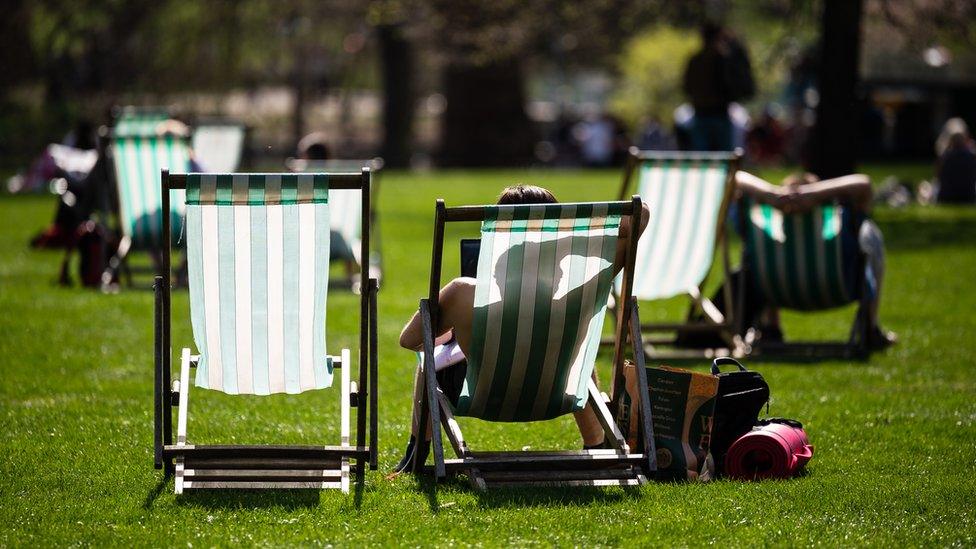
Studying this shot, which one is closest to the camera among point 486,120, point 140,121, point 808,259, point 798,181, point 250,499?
point 250,499

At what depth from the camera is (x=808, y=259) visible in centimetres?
855

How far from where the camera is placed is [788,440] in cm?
567

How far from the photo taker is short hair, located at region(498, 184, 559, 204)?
211 inches

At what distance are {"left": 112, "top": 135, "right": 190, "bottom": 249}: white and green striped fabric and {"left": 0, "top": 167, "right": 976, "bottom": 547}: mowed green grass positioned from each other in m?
0.60

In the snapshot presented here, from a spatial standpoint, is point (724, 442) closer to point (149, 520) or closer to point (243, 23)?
point (149, 520)

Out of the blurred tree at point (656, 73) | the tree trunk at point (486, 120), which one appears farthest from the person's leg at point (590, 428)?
the blurred tree at point (656, 73)

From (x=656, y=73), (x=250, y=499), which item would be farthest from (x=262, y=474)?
(x=656, y=73)

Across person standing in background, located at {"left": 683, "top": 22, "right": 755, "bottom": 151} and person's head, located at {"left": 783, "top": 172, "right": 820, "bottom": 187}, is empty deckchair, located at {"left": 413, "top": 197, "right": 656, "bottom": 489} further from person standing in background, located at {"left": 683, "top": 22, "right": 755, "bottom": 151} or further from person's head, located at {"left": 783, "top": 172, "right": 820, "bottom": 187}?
person standing in background, located at {"left": 683, "top": 22, "right": 755, "bottom": 151}

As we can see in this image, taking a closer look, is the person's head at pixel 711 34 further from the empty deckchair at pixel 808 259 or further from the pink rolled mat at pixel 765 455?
the pink rolled mat at pixel 765 455

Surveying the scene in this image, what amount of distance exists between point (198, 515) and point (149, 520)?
167 mm

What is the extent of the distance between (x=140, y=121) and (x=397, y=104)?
21440 millimetres

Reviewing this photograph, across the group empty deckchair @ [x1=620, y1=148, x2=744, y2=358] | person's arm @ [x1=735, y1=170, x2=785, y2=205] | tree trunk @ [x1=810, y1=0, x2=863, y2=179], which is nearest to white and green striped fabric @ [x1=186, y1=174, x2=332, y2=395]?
empty deckchair @ [x1=620, y1=148, x2=744, y2=358]

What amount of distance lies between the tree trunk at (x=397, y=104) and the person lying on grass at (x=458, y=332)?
29338 millimetres

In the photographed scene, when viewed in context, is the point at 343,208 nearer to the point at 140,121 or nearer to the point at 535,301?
the point at 140,121
